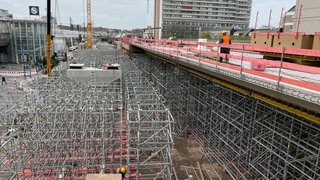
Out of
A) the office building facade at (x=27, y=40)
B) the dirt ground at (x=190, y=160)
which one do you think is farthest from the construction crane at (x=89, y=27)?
the dirt ground at (x=190, y=160)

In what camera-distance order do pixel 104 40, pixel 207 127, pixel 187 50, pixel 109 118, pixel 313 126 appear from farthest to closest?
pixel 104 40, pixel 207 127, pixel 187 50, pixel 109 118, pixel 313 126

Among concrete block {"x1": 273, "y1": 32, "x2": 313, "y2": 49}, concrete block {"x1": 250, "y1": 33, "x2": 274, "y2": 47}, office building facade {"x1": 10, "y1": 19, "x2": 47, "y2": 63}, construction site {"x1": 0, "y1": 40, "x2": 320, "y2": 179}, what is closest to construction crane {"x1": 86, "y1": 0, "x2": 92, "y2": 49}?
office building facade {"x1": 10, "y1": 19, "x2": 47, "y2": 63}

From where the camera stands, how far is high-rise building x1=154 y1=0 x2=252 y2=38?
6762cm

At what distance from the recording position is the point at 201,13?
80875mm

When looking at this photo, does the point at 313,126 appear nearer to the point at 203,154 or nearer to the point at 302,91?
the point at 302,91

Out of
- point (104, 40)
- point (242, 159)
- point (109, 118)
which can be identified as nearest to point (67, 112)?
point (109, 118)

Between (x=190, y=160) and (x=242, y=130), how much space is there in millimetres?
3860

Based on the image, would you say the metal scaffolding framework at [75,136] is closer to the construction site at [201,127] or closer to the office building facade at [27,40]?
the construction site at [201,127]

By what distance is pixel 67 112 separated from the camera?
10281 millimetres

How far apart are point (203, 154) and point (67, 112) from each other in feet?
24.5

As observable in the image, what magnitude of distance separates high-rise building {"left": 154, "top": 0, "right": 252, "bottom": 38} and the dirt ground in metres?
52.9

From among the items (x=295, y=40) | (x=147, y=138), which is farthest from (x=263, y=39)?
(x=147, y=138)

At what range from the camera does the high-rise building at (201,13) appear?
67.6 metres

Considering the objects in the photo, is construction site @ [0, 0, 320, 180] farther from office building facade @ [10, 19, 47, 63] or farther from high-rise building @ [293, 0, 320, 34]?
office building facade @ [10, 19, 47, 63]
